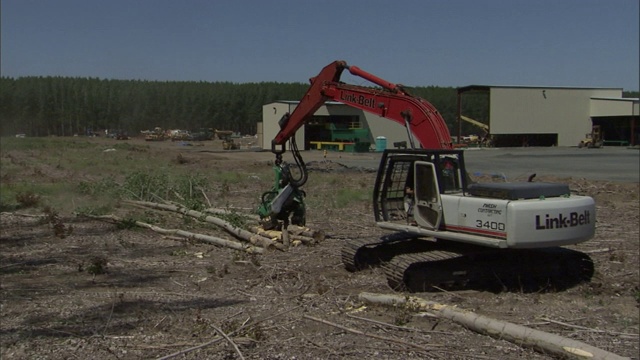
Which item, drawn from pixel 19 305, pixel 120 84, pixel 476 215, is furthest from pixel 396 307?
pixel 120 84

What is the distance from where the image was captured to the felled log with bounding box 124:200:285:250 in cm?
1152

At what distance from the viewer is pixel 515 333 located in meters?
6.43

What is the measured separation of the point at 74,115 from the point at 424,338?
103 m

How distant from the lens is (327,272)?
9781 millimetres

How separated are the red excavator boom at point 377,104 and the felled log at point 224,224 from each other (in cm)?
191

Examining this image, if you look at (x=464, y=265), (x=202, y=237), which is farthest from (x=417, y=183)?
(x=202, y=237)

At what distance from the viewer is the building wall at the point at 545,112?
6431 cm

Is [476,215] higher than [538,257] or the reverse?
higher

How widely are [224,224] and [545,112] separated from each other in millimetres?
58091

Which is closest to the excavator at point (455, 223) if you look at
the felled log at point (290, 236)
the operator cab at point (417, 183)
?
the operator cab at point (417, 183)

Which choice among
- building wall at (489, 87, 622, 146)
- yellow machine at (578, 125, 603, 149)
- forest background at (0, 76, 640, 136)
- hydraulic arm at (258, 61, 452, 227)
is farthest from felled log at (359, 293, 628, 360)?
forest background at (0, 76, 640, 136)

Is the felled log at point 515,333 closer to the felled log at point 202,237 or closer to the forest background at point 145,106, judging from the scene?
the felled log at point 202,237

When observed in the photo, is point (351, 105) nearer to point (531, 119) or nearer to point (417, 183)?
point (417, 183)

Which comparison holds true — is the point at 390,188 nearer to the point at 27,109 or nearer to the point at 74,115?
the point at 27,109
